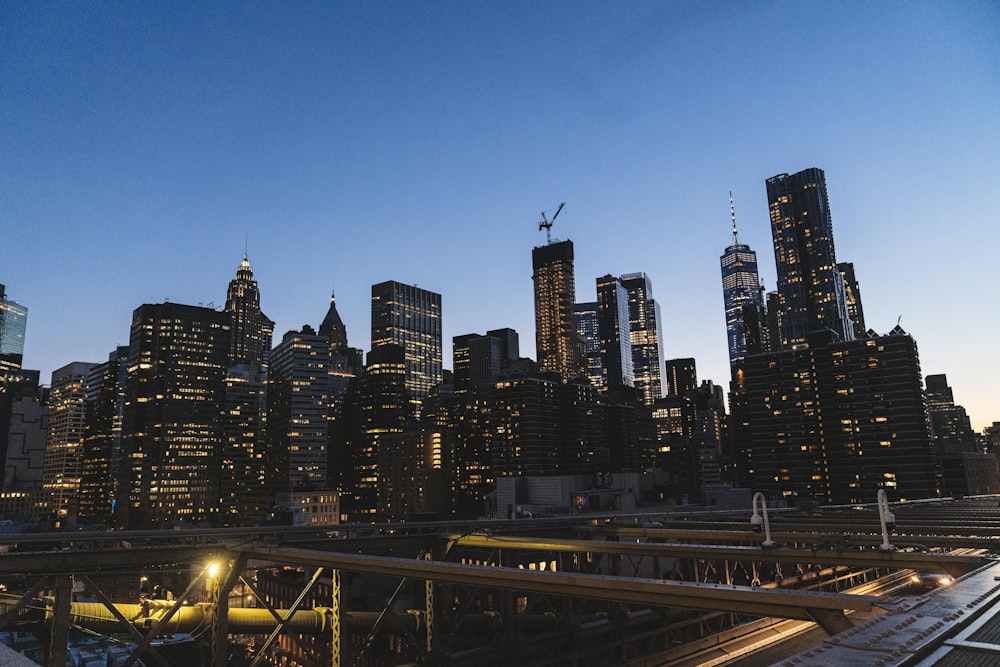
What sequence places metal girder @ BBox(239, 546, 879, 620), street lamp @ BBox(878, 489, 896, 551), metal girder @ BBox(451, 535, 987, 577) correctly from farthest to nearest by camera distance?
metal girder @ BBox(451, 535, 987, 577)
street lamp @ BBox(878, 489, 896, 551)
metal girder @ BBox(239, 546, 879, 620)

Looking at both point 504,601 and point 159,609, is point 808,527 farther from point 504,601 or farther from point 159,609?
point 159,609

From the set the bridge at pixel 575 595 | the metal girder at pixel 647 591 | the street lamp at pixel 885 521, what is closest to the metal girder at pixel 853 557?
the bridge at pixel 575 595

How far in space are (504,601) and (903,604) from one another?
17814mm

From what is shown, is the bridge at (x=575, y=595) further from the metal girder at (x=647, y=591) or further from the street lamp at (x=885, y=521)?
the street lamp at (x=885, y=521)

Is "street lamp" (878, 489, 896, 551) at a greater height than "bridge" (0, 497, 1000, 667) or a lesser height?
greater

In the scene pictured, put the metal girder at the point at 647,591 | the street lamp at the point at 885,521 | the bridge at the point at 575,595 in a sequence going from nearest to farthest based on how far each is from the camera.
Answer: the bridge at the point at 575,595
the metal girder at the point at 647,591
the street lamp at the point at 885,521

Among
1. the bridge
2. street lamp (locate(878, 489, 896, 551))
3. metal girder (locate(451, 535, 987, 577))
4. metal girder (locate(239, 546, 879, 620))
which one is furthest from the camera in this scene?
metal girder (locate(451, 535, 987, 577))

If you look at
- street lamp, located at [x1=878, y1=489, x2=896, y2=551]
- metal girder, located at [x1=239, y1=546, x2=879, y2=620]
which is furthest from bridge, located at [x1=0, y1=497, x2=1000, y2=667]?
street lamp, located at [x1=878, y1=489, x2=896, y2=551]

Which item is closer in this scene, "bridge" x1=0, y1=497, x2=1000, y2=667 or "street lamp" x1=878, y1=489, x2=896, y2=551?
"bridge" x1=0, y1=497, x2=1000, y2=667

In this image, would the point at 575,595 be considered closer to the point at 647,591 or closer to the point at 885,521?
the point at 647,591

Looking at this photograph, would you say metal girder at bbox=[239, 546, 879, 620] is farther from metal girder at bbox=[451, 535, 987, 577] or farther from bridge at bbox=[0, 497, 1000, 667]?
metal girder at bbox=[451, 535, 987, 577]

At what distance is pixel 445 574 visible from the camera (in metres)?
12.5

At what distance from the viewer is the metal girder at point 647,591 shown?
339 inches

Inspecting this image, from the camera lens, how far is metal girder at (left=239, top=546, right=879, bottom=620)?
28.3 feet
